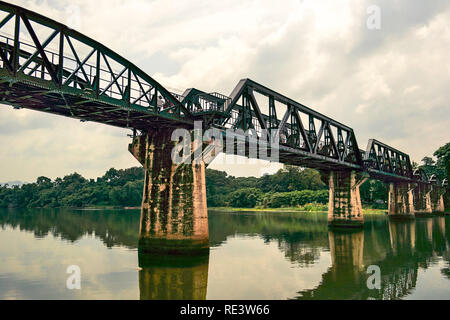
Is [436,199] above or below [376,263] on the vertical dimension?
above

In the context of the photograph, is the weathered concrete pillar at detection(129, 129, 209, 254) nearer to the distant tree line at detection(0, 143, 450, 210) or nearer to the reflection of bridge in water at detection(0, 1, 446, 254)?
the reflection of bridge in water at detection(0, 1, 446, 254)

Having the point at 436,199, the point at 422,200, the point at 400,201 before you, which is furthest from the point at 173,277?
the point at 436,199

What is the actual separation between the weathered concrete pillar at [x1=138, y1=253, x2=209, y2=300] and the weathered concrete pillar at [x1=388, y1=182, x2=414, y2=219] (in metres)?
73.1

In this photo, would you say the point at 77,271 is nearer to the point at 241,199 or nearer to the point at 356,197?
the point at 356,197

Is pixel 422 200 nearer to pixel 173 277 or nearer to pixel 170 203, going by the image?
pixel 170 203

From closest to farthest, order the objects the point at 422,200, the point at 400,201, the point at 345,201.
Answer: the point at 345,201 < the point at 400,201 < the point at 422,200

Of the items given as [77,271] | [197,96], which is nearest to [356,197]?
[197,96]

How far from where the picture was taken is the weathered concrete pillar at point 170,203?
29.7 metres

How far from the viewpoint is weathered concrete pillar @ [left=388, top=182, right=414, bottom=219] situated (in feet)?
292

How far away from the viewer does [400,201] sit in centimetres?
9088

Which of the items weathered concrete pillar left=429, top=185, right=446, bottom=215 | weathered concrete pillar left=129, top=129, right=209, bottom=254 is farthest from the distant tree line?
weathered concrete pillar left=129, top=129, right=209, bottom=254

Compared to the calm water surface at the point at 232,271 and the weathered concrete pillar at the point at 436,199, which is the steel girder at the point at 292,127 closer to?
the calm water surface at the point at 232,271

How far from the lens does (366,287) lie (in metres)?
22.5

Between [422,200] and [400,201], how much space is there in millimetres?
24782
